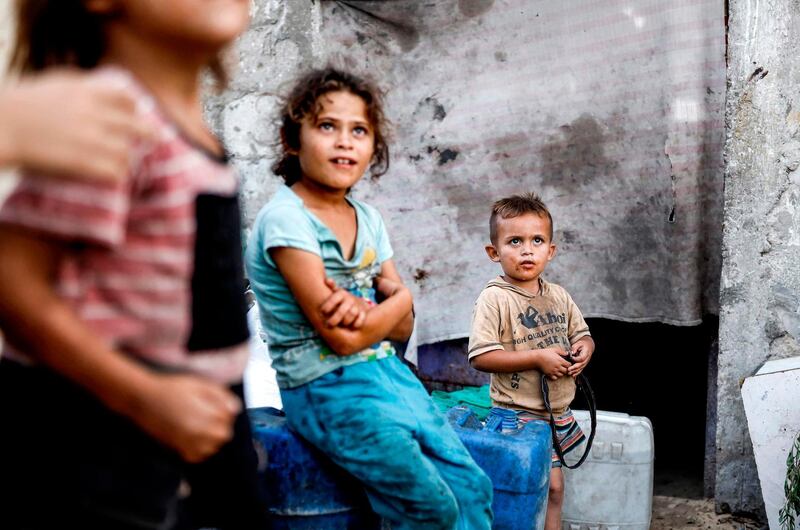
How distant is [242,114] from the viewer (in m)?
3.88

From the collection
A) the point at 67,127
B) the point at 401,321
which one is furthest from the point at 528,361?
the point at 67,127

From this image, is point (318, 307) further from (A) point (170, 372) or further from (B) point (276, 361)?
(A) point (170, 372)

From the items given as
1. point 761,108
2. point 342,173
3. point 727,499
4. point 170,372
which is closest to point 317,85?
point 342,173

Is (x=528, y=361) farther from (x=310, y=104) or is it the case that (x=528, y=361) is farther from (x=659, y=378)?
(x=659, y=378)

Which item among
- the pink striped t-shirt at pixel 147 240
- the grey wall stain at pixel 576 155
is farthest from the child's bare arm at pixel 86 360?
the grey wall stain at pixel 576 155

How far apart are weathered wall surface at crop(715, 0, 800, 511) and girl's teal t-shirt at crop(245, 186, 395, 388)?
203cm

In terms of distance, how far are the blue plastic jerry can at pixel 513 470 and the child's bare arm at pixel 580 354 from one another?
43 centimetres

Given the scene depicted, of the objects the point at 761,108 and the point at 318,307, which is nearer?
the point at 318,307

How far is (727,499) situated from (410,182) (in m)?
2.01

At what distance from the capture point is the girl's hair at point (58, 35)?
3.58ft

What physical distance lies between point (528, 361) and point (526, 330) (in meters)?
0.15

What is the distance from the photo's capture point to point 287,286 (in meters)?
1.97

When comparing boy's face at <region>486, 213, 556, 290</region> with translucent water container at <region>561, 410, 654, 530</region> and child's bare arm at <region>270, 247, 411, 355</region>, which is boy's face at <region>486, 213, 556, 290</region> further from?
child's bare arm at <region>270, 247, 411, 355</region>

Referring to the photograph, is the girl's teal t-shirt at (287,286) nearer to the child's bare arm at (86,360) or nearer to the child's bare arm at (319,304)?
the child's bare arm at (319,304)
